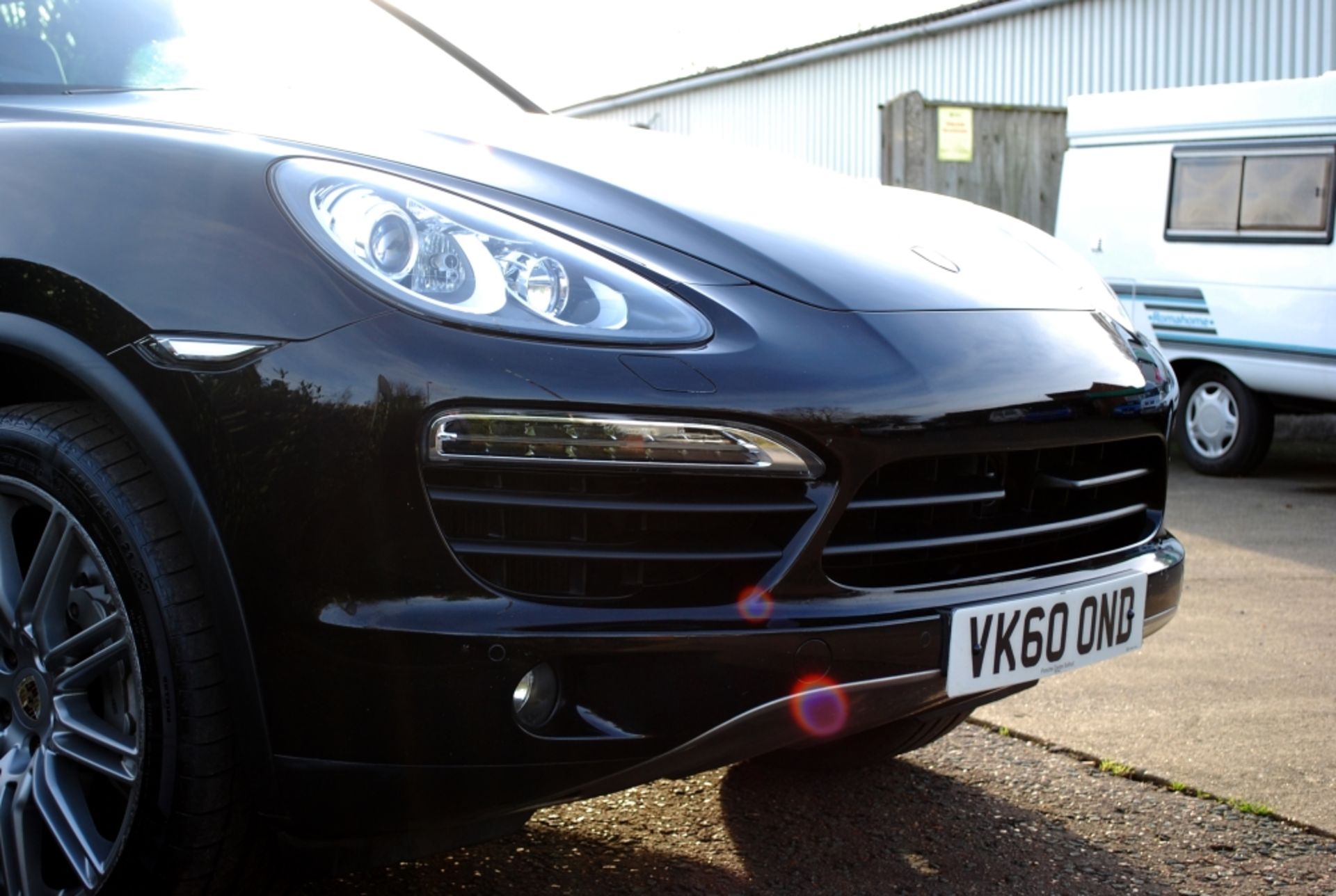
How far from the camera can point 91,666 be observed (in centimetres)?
197

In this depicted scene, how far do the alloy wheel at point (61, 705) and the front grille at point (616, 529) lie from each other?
517 mm

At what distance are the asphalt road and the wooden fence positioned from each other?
7474 mm

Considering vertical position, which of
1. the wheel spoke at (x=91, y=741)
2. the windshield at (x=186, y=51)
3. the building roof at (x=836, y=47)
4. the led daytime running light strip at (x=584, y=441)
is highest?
the building roof at (x=836, y=47)

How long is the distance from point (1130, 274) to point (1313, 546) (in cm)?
320

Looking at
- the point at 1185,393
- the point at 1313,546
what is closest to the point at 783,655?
the point at 1313,546

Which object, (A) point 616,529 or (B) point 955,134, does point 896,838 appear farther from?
(B) point 955,134

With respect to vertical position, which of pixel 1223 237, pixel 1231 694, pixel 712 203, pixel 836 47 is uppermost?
pixel 836 47

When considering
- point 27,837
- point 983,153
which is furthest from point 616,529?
point 983,153

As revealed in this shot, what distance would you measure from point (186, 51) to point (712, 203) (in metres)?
1.13

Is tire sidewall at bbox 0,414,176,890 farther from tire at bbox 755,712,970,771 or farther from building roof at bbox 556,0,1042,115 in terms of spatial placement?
building roof at bbox 556,0,1042,115

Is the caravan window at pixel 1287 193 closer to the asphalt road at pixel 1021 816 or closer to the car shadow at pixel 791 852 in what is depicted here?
the asphalt road at pixel 1021 816

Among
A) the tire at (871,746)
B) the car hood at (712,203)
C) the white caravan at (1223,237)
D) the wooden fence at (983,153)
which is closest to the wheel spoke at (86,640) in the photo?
the car hood at (712,203)

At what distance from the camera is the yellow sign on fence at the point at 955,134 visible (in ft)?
35.7

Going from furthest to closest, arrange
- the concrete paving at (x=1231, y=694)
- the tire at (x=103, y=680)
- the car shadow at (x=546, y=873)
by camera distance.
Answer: the concrete paving at (x=1231, y=694), the car shadow at (x=546, y=873), the tire at (x=103, y=680)
